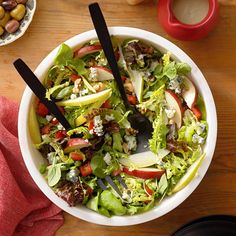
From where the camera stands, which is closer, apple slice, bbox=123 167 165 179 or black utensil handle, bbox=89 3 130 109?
black utensil handle, bbox=89 3 130 109

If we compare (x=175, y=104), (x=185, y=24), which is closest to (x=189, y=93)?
(x=175, y=104)

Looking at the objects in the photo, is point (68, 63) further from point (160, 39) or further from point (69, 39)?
point (160, 39)

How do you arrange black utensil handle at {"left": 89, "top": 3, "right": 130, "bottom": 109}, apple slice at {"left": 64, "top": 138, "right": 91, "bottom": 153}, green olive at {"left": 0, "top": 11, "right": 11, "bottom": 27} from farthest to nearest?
green olive at {"left": 0, "top": 11, "right": 11, "bottom": 27} → apple slice at {"left": 64, "top": 138, "right": 91, "bottom": 153} → black utensil handle at {"left": 89, "top": 3, "right": 130, "bottom": 109}

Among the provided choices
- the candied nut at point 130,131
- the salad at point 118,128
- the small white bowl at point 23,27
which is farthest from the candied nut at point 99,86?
the small white bowl at point 23,27

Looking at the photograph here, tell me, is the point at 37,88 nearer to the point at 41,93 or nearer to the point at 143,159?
the point at 41,93

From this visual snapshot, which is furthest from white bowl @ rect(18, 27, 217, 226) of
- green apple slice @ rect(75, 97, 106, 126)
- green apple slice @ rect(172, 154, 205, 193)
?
green apple slice @ rect(75, 97, 106, 126)

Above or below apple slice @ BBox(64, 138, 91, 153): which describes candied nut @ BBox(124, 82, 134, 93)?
above

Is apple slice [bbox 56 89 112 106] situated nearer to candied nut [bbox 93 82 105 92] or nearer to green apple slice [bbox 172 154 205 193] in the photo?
candied nut [bbox 93 82 105 92]

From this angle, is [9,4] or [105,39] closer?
[105,39]
